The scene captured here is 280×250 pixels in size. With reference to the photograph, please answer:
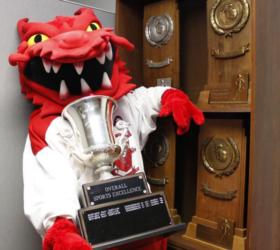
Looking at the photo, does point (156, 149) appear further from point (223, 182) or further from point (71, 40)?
point (71, 40)

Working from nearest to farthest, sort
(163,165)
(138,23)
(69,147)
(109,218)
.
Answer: (109,218) < (69,147) < (163,165) < (138,23)

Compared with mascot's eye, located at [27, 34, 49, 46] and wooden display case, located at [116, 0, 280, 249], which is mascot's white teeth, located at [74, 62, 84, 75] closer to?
mascot's eye, located at [27, 34, 49, 46]

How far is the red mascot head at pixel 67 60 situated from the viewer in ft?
3.26

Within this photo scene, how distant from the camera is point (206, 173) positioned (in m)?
1.14

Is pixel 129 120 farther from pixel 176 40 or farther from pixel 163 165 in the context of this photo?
pixel 176 40

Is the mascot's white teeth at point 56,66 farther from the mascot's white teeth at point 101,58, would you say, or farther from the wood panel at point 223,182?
the wood panel at point 223,182

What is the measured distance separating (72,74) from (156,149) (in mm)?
402

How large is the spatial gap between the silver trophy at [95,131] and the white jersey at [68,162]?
30 mm

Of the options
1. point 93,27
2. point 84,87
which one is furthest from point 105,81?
point 93,27

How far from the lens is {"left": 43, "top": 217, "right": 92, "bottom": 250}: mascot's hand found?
804 mm

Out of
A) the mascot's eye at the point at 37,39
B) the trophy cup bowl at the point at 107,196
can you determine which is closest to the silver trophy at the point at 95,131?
the trophy cup bowl at the point at 107,196

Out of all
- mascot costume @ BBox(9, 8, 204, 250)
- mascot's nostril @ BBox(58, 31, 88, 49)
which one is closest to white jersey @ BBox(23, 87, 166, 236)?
mascot costume @ BBox(9, 8, 204, 250)

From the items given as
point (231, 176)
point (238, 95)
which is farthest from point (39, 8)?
point (231, 176)

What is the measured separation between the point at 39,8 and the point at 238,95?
0.70m
